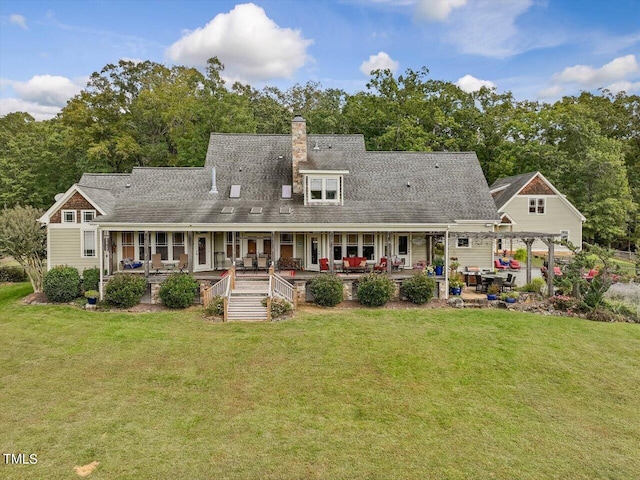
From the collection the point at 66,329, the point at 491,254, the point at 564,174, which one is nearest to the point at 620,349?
the point at 491,254

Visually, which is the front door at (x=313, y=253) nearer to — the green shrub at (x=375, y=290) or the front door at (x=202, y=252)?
the green shrub at (x=375, y=290)

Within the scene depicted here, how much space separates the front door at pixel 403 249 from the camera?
2086cm

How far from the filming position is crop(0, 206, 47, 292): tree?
18906 millimetres

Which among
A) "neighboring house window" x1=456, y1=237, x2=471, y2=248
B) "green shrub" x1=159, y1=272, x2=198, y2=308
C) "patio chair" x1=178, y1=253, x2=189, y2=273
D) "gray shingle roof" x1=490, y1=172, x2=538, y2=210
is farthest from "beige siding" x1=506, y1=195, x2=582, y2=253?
"green shrub" x1=159, y1=272, x2=198, y2=308

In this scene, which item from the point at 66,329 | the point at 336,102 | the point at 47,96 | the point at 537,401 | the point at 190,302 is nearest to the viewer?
the point at 537,401

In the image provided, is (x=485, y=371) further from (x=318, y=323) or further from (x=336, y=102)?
(x=336, y=102)

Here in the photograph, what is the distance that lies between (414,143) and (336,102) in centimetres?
1519

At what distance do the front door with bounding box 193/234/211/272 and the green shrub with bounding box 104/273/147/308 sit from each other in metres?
3.45

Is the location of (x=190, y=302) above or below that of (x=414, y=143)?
below

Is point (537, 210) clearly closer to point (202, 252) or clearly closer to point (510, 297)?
point (510, 297)

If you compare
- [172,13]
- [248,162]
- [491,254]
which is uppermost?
[172,13]

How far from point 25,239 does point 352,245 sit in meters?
16.5

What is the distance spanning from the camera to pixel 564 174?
123 feet

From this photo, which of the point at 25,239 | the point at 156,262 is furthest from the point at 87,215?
the point at 156,262
